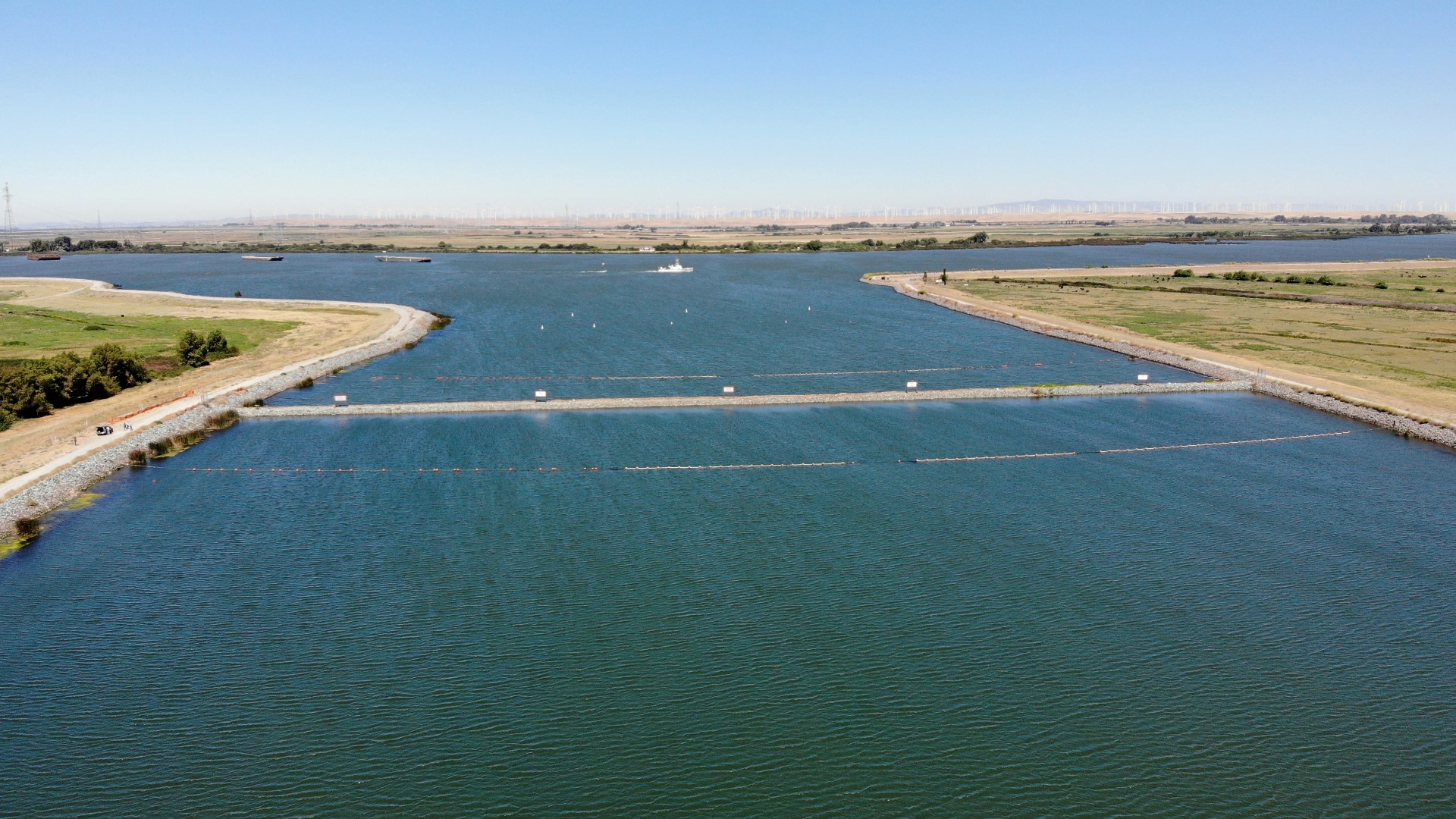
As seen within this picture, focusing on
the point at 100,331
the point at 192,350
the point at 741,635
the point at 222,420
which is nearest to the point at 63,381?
the point at 222,420

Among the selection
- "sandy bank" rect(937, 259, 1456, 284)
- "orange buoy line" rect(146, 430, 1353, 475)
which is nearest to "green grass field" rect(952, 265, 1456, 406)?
"sandy bank" rect(937, 259, 1456, 284)

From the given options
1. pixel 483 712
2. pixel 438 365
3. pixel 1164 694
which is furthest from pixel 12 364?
pixel 1164 694

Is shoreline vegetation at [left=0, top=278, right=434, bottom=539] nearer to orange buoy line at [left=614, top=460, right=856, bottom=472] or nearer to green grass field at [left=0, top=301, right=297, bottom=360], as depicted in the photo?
green grass field at [left=0, top=301, right=297, bottom=360]

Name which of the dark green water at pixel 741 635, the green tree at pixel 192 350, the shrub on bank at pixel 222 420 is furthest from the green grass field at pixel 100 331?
the dark green water at pixel 741 635

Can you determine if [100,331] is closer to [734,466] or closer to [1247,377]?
[734,466]

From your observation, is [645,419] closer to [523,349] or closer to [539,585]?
[539,585]

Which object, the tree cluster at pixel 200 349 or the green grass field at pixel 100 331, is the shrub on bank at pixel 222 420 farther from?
the green grass field at pixel 100 331
